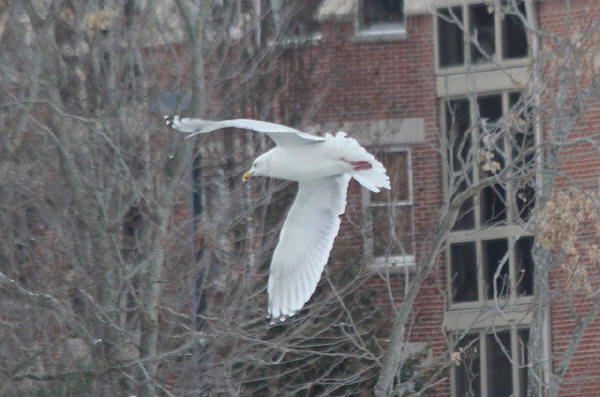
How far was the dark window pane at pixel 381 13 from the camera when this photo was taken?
65.5 feet

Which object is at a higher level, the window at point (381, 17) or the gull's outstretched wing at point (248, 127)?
the window at point (381, 17)

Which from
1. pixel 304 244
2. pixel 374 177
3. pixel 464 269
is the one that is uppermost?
pixel 374 177

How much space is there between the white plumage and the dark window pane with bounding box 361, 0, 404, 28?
818 centimetres

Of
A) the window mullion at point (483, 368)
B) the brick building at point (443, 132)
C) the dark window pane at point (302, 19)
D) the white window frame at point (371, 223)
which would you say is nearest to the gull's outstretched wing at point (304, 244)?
the white window frame at point (371, 223)

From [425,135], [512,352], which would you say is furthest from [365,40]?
[512,352]

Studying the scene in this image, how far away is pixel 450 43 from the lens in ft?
65.7

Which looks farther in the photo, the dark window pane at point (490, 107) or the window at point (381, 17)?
the window at point (381, 17)

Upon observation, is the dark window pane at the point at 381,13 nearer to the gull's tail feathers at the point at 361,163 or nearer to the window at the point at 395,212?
the window at the point at 395,212

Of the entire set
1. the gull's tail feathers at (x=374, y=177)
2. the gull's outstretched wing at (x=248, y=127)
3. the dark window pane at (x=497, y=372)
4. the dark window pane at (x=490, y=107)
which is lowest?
the dark window pane at (x=497, y=372)

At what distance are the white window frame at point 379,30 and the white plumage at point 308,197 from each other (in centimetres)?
760

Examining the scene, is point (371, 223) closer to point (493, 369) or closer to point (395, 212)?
point (395, 212)

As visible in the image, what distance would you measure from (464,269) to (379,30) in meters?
3.31

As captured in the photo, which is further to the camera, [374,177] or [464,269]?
[464,269]

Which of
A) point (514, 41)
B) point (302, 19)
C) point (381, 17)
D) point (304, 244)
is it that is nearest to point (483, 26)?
point (514, 41)
